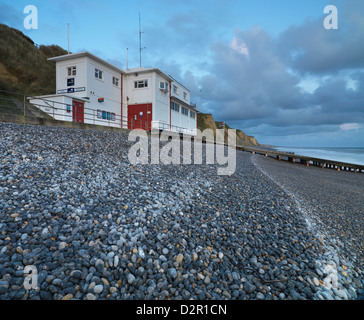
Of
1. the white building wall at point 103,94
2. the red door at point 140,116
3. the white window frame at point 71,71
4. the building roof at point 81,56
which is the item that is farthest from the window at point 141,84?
the white window frame at point 71,71

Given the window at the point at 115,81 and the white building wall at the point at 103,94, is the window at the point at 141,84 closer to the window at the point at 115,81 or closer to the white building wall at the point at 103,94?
the white building wall at the point at 103,94

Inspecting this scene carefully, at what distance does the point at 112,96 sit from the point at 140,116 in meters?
3.93

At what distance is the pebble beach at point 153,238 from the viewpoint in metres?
3.25

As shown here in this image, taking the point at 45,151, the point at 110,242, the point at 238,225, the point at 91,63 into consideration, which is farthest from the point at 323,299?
the point at 91,63

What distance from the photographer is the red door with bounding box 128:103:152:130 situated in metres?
24.8

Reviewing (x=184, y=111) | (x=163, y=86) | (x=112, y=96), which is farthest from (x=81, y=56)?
(x=184, y=111)

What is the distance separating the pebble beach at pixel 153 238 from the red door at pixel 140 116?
17192 millimetres

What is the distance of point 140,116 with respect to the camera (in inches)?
995

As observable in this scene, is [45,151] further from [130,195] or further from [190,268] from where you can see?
[190,268]

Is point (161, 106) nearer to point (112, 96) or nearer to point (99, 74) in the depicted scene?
point (112, 96)

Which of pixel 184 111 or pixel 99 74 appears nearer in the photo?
pixel 99 74

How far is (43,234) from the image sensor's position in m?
3.79

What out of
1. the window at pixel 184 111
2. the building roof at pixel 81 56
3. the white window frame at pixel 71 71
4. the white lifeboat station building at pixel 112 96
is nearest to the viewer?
the building roof at pixel 81 56
